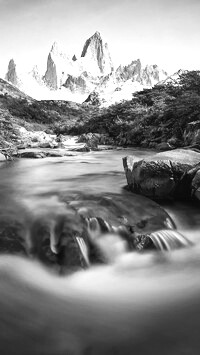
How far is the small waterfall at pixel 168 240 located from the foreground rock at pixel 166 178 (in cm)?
200

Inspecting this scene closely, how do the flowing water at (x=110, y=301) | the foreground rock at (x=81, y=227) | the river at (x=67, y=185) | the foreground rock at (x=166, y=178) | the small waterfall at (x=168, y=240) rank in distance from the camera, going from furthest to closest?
the foreground rock at (x=166, y=178)
the river at (x=67, y=185)
the small waterfall at (x=168, y=240)
the foreground rock at (x=81, y=227)
the flowing water at (x=110, y=301)

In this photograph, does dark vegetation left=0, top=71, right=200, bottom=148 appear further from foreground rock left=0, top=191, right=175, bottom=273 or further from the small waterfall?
the small waterfall

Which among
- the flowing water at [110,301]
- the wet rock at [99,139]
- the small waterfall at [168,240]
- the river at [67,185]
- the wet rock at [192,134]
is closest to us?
the flowing water at [110,301]

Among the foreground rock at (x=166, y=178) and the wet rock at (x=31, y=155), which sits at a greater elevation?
the foreground rock at (x=166, y=178)

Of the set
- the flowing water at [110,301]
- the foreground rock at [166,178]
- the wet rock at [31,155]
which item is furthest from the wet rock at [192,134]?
the flowing water at [110,301]

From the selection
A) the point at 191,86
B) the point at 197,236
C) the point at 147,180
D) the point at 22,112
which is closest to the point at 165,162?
the point at 147,180

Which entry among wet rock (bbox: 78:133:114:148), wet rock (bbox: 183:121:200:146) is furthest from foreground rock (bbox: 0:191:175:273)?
wet rock (bbox: 78:133:114:148)

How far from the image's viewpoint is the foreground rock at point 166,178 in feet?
26.2

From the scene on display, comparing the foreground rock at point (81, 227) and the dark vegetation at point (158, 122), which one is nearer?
the foreground rock at point (81, 227)

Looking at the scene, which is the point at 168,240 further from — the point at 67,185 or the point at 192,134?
the point at 192,134

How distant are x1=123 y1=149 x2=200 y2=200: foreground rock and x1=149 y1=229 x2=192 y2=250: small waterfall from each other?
1996 mm

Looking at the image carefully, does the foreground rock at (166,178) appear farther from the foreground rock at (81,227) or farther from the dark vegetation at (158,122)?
the dark vegetation at (158,122)

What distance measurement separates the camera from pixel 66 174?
1243cm

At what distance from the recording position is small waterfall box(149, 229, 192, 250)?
5.73m
